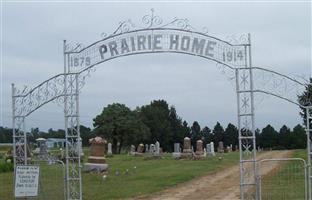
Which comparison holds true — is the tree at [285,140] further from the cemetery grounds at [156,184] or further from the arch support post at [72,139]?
the arch support post at [72,139]

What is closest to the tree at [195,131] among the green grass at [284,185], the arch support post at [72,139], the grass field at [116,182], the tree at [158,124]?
the tree at [158,124]

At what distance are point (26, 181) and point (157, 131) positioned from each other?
2747 inches

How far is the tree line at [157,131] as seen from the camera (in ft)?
249

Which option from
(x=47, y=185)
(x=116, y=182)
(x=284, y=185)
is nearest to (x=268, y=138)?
(x=116, y=182)

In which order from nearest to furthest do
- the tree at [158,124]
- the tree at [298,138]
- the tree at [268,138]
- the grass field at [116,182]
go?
the grass field at [116,182], the tree at [298,138], the tree at [268,138], the tree at [158,124]

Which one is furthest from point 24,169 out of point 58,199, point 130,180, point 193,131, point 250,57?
point 193,131

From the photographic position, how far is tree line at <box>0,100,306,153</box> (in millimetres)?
75750

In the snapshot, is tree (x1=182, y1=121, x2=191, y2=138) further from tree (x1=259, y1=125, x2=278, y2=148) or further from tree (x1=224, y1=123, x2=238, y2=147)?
tree (x1=259, y1=125, x2=278, y2=148)

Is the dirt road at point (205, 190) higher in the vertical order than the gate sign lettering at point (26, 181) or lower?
lower

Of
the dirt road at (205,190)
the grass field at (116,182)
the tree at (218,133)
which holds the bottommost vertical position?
the dirt road at (205,190)

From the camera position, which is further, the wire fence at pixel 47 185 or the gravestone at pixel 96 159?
the gravestone at pixel 96 159

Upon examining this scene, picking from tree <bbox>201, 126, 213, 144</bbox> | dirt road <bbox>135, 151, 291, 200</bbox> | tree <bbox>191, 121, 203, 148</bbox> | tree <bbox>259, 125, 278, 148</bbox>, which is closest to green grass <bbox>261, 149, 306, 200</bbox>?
dirt road <bbox>135, 151, 291, 200</bbox>

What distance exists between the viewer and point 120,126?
75.2 metres

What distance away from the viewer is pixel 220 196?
63.6ft
